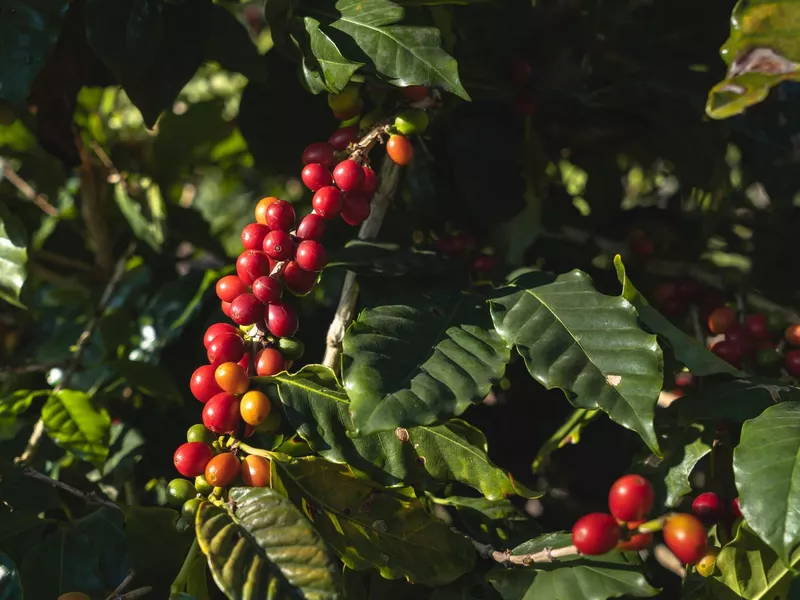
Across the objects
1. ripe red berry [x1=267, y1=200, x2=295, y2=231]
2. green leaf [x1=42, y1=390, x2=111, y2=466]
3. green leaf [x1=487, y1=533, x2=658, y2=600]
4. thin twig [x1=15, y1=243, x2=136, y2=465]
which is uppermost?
ripe red berry [x1=267, y1=200, x2=295, y2=231]

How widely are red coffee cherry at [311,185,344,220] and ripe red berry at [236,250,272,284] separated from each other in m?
0.08

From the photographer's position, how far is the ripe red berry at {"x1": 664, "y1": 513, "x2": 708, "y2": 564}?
65 cm

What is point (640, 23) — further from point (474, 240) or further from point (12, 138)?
point (12, 138)

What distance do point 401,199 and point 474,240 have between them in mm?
159

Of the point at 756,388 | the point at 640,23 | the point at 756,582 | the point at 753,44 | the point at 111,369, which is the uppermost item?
the point at 753,44

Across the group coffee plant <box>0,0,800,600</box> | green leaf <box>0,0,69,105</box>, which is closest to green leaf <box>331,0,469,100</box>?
coffee plant <box>0,0,800,600</box>

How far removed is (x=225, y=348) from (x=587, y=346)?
368 millimetres

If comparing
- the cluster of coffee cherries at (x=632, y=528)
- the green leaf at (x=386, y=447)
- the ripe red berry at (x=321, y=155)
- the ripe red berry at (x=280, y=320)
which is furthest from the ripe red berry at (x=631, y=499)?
the ripe red berry at (x=321, y=155)

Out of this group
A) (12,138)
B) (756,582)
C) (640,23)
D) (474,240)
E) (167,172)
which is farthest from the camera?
A: (167,172)

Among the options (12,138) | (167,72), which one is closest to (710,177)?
(167,72)

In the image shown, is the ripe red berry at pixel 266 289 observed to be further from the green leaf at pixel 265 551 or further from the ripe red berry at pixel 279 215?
the green leaf at pixel 265 551

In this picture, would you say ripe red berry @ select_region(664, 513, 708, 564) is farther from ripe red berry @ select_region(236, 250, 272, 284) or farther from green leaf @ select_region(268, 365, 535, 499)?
ripe red berry @ select_region(236, 250, 272, 284)

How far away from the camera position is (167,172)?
1.52m

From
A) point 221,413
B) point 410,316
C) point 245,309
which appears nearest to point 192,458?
point 221,413
